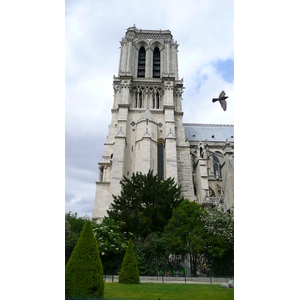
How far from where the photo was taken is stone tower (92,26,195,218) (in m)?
34.3

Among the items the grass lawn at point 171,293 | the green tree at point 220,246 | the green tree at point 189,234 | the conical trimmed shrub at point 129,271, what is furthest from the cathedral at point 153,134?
the grass lawn at point 171,293

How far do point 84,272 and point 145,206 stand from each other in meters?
16.5

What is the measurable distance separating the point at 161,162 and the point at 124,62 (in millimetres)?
20376

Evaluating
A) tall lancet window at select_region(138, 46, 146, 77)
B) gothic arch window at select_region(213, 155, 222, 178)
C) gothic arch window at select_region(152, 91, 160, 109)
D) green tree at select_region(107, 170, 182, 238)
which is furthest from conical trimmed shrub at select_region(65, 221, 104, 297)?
tall lancet window at select_region(138, 46, 146, 77)

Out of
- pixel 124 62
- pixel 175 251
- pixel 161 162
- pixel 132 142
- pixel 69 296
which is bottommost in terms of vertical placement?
pixel 175 251

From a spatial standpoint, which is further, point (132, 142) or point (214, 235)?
point (132, 142)

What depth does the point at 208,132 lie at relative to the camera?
169 feet

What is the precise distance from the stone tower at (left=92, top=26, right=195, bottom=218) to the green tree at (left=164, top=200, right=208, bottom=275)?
1279 centimetres

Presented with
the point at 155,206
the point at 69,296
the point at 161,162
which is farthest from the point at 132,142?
the point at 69,296

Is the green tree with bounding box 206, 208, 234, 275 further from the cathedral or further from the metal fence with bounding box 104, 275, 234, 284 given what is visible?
the cathedral

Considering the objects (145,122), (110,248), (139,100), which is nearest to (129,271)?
(110,248)

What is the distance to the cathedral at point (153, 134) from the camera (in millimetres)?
34344
